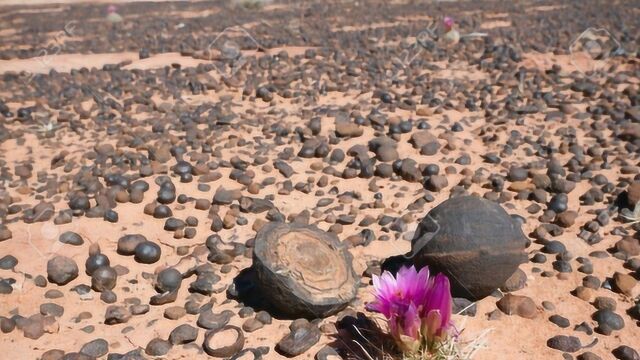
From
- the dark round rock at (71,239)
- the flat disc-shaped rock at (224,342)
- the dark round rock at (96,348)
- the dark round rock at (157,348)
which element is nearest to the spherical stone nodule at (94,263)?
the dark round rock at (71,239)

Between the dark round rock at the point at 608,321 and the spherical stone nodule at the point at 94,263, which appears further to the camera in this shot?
the spherical stone nodule at the point at 94,263

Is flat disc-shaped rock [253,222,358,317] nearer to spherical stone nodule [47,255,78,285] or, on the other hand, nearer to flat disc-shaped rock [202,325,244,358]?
flat disc-shaped rock [202,325,244,358]

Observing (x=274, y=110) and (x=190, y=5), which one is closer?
(x=274, y=110)

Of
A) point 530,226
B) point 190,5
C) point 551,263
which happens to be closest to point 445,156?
point 530,226

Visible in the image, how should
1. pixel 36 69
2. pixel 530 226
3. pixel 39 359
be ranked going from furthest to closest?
pixel 36 69 < pixel 530 226 < pixel 39 359

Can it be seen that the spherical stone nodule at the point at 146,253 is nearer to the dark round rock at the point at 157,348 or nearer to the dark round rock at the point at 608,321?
the dark round rock at the point at 157,348

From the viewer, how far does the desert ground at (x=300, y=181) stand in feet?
9.57

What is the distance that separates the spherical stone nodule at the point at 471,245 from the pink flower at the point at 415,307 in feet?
1.34

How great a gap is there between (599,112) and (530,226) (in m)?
2.33

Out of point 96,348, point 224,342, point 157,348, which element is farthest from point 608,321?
point 96,348

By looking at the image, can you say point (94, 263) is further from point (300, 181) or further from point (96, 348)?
point (300, 181)

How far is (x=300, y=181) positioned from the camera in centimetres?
444

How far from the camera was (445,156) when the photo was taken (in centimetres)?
479

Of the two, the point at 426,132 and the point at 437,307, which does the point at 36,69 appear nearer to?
the point at 426,132
